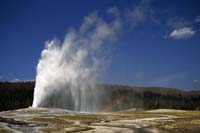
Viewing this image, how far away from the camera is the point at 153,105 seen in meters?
152

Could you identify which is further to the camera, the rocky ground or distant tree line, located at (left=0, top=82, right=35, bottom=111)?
distant tree line, located at (left=0, top=82, right=35, bottom=111)

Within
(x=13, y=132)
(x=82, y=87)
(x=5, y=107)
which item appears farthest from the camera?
(x=82, y=87)

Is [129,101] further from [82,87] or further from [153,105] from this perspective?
[82,87]

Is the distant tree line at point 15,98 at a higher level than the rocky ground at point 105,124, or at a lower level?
higher

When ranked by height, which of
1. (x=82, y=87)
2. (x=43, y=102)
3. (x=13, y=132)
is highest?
(x=82, y=87)

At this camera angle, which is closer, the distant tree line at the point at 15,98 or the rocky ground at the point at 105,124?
the rocky ground at the point at 105,124

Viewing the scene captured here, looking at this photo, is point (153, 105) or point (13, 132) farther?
point (153, 105)

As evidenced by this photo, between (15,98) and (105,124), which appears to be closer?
(105,124)

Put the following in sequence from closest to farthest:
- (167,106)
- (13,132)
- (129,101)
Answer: (13,132), (167,106), (129,101)

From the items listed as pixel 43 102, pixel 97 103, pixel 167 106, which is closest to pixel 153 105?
pixel 167 106

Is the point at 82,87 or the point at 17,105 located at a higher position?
the point at 82,87

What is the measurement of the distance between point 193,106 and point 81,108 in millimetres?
62960

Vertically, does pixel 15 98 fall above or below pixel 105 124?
above

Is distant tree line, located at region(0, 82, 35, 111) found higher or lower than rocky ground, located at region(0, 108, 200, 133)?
higher
